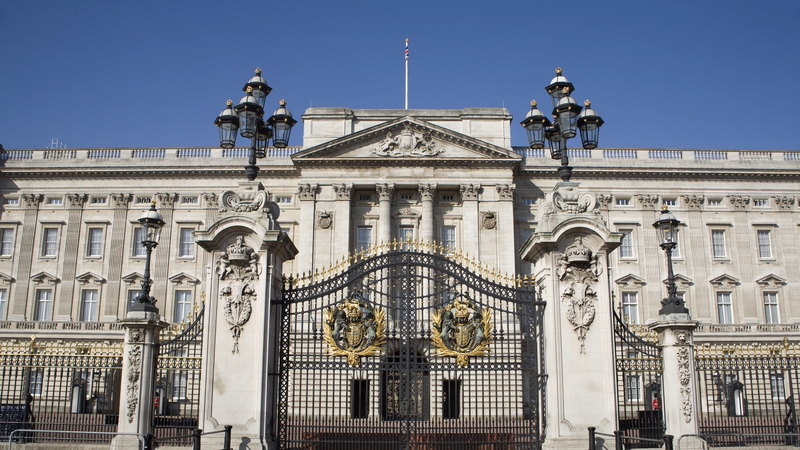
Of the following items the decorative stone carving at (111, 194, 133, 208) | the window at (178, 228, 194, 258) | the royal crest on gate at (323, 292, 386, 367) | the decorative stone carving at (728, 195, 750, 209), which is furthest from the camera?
the decorative stone carving at (111, 194, 133, 208)

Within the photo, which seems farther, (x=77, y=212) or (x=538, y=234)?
(x=77, y=212)

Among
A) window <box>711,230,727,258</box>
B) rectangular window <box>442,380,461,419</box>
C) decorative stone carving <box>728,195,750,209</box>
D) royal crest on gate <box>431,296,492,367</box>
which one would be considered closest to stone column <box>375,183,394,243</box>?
rectangular window <box>442,380,461,419</box>

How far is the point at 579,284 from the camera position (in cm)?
1443

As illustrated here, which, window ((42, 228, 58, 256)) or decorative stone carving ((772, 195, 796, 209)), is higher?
decorative stone carving ((772, 195, 796, 209))

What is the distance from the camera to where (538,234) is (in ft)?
47.7

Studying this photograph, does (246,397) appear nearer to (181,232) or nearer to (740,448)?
(740,448)

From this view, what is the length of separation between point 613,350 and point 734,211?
128 ft

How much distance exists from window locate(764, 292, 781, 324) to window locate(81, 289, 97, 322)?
4407 cm

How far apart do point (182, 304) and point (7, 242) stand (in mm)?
13254

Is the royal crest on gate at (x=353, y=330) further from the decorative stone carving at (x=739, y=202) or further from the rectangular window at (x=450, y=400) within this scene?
the decorative stone carving at (x=739, y=202)

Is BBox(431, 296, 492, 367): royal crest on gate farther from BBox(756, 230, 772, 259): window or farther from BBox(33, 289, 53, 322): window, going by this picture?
BBox(33, 289, 53, 322): window

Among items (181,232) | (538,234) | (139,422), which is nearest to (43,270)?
(181,232)

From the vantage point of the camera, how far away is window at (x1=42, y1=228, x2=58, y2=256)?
48.5 m

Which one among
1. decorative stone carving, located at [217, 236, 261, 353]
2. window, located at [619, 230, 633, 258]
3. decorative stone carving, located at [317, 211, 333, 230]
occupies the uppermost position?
decorative stone carving, located at [317, 211, 333, 230]
